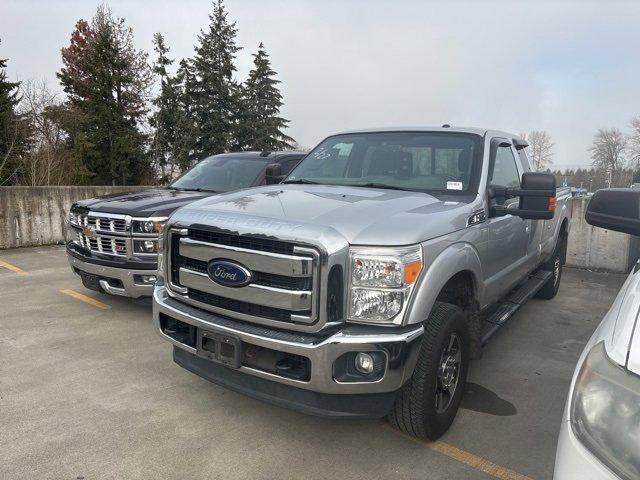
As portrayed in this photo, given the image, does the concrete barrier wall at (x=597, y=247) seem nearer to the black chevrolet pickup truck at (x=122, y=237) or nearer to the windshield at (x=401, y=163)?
the windshield at (x=401, y=163)

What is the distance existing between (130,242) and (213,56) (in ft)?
114

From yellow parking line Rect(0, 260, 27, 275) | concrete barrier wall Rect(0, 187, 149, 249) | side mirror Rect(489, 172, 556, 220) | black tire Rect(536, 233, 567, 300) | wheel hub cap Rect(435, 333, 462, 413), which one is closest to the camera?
wheel hub cap Rect(435, 333, 462, 413)

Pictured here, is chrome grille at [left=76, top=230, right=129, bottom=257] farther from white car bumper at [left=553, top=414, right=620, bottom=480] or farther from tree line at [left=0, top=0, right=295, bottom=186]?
tree line at [left=0, top=0, right=295, bottom=186]

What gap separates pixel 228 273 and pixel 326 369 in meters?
0.79

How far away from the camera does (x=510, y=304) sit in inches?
174

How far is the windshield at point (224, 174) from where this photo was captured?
6406 millimetres

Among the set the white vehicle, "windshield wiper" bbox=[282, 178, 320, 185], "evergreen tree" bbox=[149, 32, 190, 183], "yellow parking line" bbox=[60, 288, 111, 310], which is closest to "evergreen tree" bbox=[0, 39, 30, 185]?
"evergreen tree" bbox=[149, 32, 190, 183]

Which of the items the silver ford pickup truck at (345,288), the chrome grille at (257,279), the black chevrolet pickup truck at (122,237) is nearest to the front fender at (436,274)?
the silver ford pickup truck at (345,288)

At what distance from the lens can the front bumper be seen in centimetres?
244

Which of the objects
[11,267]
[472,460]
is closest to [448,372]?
[472,460]

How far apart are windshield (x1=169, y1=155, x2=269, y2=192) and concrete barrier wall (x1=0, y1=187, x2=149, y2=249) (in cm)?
357

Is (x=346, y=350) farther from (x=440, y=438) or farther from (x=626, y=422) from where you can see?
(x=626, y=422)

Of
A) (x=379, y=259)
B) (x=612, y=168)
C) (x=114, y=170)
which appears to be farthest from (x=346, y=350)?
(x=612, y=168)

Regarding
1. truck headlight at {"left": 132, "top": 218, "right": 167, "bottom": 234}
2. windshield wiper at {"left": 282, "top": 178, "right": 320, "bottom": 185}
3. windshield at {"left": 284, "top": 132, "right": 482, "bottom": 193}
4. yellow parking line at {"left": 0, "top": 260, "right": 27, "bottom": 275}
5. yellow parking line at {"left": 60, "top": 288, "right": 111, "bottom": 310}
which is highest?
windshield at {"left": 284, "top": 132, "right": 482, "bottom": 193}
